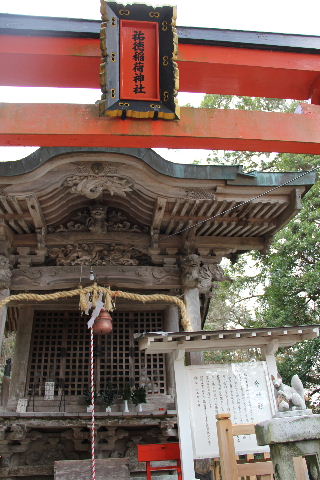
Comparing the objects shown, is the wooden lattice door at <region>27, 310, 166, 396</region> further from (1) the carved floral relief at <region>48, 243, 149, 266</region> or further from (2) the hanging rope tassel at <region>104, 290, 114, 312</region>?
(2) the hanging rope tassel at <region>104, 290, 114, 312</region>

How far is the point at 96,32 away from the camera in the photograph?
5.20 m

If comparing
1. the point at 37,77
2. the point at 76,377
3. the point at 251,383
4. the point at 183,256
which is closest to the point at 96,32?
the point at 37,77

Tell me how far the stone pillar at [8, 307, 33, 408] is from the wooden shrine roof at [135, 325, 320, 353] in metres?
3.35

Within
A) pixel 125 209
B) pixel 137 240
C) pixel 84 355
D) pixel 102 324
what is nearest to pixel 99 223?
pixel 125 209

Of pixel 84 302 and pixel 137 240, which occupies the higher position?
pixel 137 240

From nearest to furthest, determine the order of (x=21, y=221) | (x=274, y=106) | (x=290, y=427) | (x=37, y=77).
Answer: (x=290, y=427)
(x=37, y=77)
(x=21, y=221)
(x=274, y=106)

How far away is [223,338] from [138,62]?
385 centimetres

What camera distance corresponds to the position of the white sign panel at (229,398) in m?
5.72

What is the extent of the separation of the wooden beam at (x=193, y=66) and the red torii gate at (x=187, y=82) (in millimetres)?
12

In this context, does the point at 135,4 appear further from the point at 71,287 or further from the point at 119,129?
the point at 71,287

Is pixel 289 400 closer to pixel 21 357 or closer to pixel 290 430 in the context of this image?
pixel 290 430

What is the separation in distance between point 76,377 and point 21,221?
3356 millimetres

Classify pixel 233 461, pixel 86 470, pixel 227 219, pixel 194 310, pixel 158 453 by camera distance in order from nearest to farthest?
pixel 233 461, pixel 158 453, pixel 86 470, pixel 194 310, pixel 227 219

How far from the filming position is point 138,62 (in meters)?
4.86
